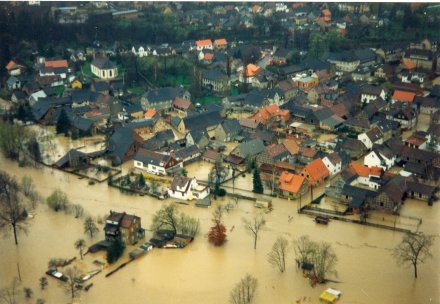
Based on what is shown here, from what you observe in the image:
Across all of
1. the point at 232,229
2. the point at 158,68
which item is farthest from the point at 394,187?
the point at 158,68

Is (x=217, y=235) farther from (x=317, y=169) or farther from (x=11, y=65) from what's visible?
(x=11, y=65)

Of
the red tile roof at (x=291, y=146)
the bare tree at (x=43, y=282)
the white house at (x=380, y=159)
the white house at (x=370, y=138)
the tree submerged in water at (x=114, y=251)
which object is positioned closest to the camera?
the bare tree at (x=43, y=282)

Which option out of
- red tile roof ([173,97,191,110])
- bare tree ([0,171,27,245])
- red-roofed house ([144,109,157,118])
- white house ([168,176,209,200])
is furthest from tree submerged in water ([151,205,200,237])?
red tile roof ([173,97,191,110])

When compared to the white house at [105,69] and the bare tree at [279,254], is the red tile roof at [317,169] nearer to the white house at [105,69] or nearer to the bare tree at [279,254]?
the bare tree at [279,254]

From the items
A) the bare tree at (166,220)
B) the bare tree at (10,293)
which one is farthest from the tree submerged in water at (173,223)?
the bare tree at (10,293)

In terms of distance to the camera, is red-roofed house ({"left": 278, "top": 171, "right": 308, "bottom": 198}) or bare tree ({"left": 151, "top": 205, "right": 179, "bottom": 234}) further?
red-roofed house ({"left": 278, "top": 171, "right": 308, "bottom": 198})

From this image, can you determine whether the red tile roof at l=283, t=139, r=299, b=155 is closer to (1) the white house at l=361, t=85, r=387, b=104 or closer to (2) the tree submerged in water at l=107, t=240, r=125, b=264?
(1) the white house at l=361, t=85, r=387, b=104
